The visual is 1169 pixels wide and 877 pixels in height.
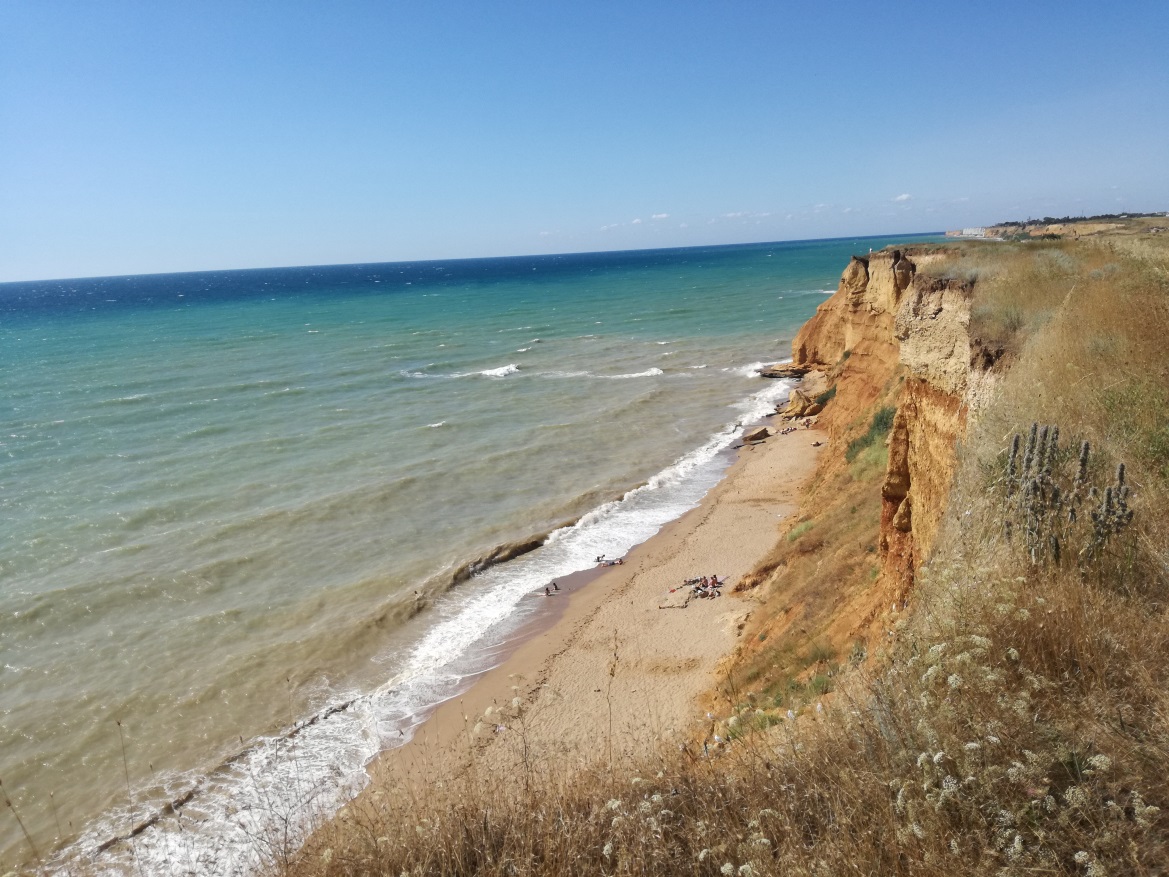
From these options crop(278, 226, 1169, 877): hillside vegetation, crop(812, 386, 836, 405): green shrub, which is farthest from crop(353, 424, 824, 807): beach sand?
crop(812, 386, 836, 405): green shrub

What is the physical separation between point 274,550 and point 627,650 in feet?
37.3

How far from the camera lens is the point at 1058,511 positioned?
175 inches

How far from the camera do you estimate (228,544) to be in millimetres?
20156

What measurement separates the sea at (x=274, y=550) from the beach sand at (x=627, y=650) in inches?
32.2

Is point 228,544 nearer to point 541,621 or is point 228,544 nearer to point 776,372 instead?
point 541,621

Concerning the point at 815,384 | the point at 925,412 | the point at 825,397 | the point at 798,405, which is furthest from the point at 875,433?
the point at 815,384

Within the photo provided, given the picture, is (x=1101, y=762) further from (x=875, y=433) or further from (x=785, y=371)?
(x=785, y=371)

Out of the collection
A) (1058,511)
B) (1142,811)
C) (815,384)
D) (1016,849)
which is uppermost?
(1058,511)

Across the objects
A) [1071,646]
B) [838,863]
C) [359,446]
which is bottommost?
[359,446]

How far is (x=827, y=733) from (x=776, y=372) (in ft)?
126

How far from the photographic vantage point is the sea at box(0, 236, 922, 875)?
36.5ft

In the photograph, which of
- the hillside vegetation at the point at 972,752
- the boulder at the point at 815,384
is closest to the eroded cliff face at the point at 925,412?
the hillside vegetation at the point at 972,752

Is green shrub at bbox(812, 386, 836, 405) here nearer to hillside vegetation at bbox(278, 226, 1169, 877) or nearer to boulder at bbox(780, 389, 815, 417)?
boulder at bbox(780, 389, 815, 417)

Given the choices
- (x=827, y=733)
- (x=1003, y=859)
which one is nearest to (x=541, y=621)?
(x=827, y=733)
